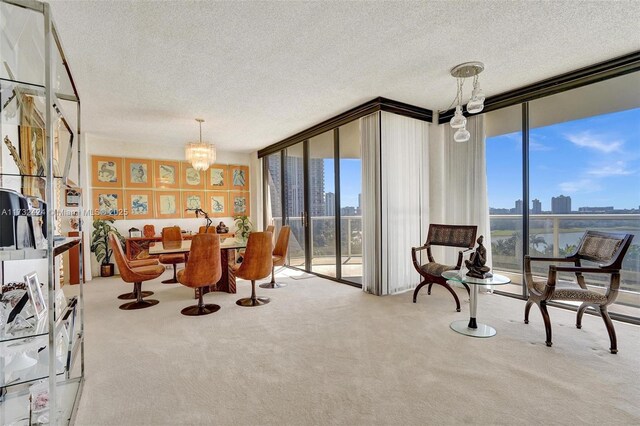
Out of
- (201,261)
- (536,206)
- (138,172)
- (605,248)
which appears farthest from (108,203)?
(605,248)

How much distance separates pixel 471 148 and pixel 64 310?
4738mm

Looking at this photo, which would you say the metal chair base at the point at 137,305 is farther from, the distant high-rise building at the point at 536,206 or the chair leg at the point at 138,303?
the distant high-rise building at the point at 536,206

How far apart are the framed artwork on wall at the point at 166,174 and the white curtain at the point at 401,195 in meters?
4.73

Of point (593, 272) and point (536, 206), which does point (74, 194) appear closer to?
point (593, 272)

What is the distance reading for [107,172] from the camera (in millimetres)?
6039

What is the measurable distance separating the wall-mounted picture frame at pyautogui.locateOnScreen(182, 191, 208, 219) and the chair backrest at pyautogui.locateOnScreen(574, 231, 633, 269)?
6642 millimetres

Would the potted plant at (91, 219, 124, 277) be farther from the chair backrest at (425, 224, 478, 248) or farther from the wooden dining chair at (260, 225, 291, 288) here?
the chair backrest at (425, 224, 478, 248)

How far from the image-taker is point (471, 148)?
14.3 feet

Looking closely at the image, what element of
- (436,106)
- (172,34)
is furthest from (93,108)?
(436,106)

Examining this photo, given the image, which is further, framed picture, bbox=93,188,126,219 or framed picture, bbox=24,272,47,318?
framed picture, bbox=93,188,126,219

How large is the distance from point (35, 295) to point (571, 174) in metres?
5.30

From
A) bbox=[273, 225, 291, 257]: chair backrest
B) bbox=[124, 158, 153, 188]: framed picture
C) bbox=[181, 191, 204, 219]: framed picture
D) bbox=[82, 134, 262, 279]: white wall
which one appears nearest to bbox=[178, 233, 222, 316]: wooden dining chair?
bbox=[273, 225, 291, 257]: chair backrest

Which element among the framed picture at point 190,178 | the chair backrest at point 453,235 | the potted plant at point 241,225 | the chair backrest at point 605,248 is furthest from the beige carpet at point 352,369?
the potted plant at point 241,225

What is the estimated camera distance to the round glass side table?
9.38 ft
